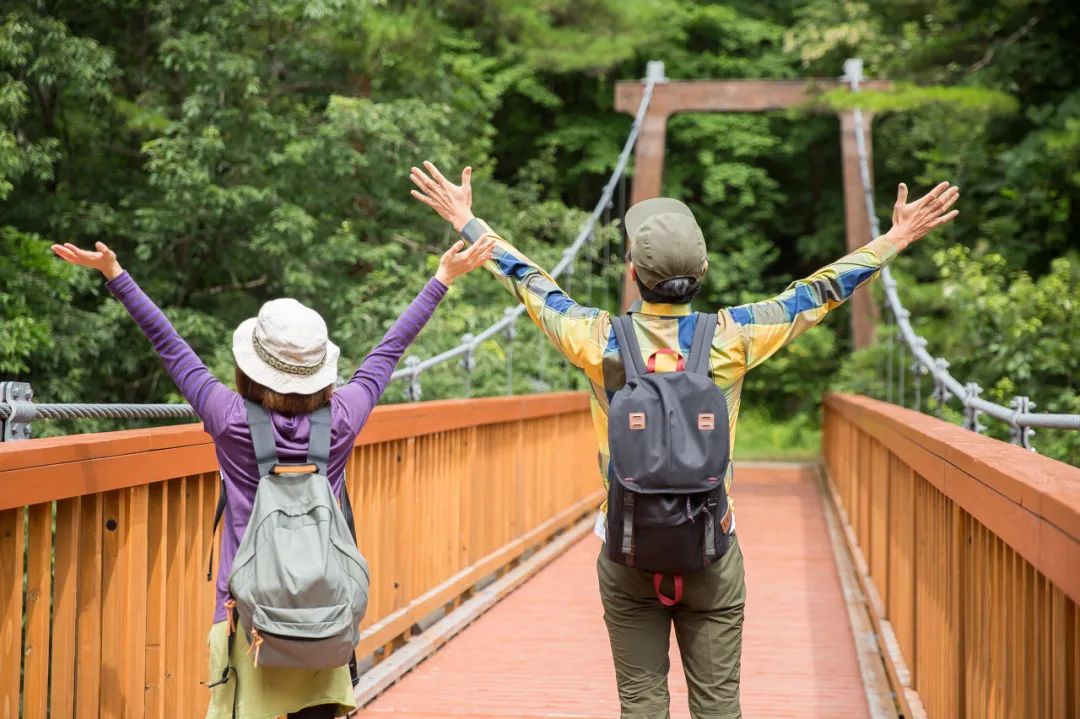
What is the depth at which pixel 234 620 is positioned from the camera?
2.29 m

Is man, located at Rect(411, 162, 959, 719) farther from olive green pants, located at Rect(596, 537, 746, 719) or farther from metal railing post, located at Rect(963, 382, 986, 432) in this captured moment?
metal railing post, located at Rect(963, 382, 986, 432)

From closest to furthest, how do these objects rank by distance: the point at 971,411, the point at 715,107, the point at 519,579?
the point at 971,411 < the point at 519,579 < the point at 715,107

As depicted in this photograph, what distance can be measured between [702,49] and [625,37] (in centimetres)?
553

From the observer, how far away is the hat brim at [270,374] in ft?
7.47

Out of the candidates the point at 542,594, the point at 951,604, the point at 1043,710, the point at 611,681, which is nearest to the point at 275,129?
the point at 542,594

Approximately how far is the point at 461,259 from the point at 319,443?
20.7 inches

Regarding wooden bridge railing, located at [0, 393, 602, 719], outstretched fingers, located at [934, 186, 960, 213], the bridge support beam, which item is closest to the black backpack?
outstretched fingers, located at [934, 186, 960, 213]

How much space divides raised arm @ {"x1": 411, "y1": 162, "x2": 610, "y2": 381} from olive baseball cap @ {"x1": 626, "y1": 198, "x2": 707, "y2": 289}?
123 millimetres

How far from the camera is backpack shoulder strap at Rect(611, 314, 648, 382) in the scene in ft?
7.99

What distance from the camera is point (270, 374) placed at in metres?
2.29

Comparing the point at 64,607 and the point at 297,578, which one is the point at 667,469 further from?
the point at 64,607

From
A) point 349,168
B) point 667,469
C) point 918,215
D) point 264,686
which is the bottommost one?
point 264,686

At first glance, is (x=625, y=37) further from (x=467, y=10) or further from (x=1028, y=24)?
(x=1028, y=24)

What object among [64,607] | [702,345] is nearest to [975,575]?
[702,345]
